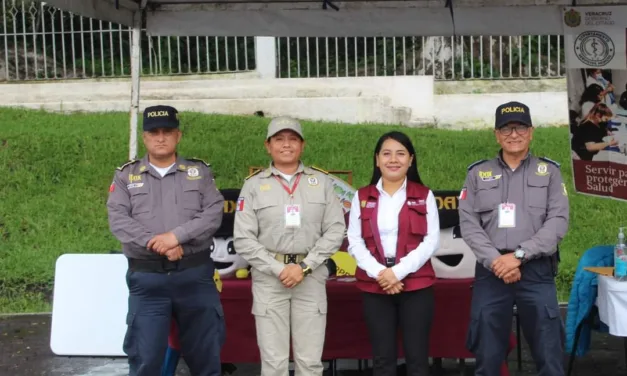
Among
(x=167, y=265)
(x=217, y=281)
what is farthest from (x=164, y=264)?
(x=217, y=281)

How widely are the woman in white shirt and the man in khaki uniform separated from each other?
18 centimetres

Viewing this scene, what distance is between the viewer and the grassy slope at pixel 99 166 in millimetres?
9258

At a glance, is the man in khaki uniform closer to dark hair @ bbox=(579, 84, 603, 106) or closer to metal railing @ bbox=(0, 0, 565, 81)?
dark hair @ bbox=(579, 84, 603, 106)

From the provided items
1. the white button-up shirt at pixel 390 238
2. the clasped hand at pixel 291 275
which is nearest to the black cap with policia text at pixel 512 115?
the white button-up shirt at pixel 390 238

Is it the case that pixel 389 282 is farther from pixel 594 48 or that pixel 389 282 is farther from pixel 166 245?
pixel 594 48

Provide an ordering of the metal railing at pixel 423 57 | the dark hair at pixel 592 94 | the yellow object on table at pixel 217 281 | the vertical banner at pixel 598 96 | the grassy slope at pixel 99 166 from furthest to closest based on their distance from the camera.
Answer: the metal railing at pixel 423 57
the grassy slope at pixel 99 166
the dark hair at pixel 592 94
the vertical banner at pixel 598 96
the yellow object on table at pixel 217 281

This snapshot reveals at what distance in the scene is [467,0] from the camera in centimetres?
615

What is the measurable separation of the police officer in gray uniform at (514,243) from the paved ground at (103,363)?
1.12m

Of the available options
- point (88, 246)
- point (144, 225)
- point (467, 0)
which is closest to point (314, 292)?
point (144, 225)

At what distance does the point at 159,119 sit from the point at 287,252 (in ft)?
3.33

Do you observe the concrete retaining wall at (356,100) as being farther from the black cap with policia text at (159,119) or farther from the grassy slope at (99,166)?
the black cap with policia text at (159,119)

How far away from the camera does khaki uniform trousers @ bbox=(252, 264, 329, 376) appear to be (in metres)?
5.05

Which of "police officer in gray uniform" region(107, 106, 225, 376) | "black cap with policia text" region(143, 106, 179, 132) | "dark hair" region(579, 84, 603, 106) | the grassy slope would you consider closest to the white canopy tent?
"dark hair" region(579, 84, 603, 106)

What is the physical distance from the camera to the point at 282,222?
507 cm
